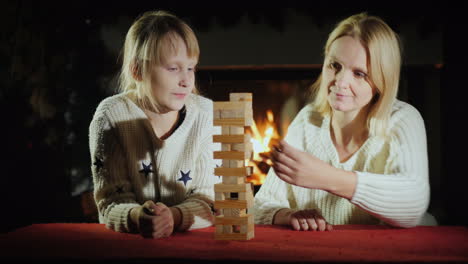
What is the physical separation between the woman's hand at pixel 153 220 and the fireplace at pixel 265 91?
5.00 feet

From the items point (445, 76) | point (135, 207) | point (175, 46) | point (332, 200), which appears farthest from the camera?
point (445, 76)

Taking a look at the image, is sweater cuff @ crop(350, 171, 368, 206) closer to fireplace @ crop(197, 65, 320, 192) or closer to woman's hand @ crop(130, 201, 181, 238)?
woman's hand @ crop(130, 201, 181, 238)

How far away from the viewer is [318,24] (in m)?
2.76

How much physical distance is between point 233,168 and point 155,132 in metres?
0.37

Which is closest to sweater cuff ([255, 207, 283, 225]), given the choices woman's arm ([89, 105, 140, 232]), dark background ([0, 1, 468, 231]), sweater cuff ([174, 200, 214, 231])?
sweater cuff ([174, 200, 214, 231])

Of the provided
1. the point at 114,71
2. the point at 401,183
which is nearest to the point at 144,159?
the point at 401,183

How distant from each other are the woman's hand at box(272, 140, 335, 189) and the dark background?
55.7 inches

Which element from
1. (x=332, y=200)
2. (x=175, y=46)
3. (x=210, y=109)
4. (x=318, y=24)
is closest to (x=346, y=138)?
(x=332, y=200)

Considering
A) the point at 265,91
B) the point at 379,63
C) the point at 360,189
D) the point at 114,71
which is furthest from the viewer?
the point at 265,91

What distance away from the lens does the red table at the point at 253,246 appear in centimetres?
124

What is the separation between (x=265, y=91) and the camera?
3.00 metres

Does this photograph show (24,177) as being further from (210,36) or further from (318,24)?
(318,24)

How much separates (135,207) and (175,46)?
18.5 inches

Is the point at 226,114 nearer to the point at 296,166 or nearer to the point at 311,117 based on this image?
the point at 296,166
